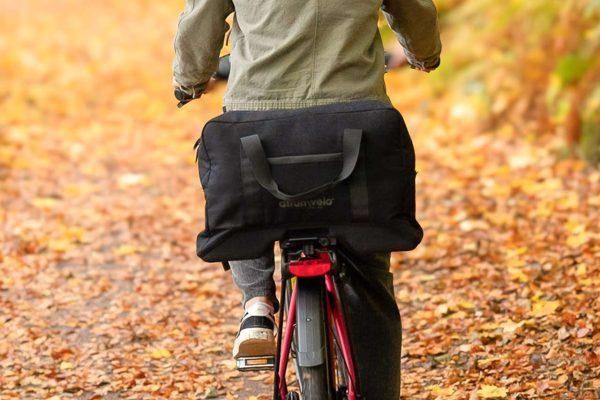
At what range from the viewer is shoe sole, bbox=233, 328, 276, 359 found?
361 cm

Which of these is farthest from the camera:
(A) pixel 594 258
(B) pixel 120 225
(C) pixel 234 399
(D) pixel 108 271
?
(B) pixel 120 225

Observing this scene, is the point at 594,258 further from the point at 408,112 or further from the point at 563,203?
the point at 408,112

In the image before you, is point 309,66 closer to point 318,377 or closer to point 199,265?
point 318,377

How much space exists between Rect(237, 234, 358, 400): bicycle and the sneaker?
0.30 m

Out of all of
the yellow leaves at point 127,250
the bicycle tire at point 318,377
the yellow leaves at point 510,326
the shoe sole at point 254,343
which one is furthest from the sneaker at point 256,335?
the yellow leaves at point 127,250

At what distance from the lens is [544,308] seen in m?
5.37

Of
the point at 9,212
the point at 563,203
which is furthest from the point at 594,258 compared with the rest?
the point at 9,212

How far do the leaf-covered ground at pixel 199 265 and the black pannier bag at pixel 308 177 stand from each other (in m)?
1.62

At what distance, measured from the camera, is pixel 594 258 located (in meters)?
6.01

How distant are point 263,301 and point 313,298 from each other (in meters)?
0.52

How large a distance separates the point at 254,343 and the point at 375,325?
454 millimetres

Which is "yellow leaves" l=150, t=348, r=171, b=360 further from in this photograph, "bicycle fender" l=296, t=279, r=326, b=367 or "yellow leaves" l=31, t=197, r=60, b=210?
"yellow leaves" l=31, t=197, r=60, b=210

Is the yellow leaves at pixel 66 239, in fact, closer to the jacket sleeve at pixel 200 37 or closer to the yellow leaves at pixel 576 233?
the yellow leaves at pixel 576 233

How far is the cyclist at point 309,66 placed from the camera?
10.5 feet
